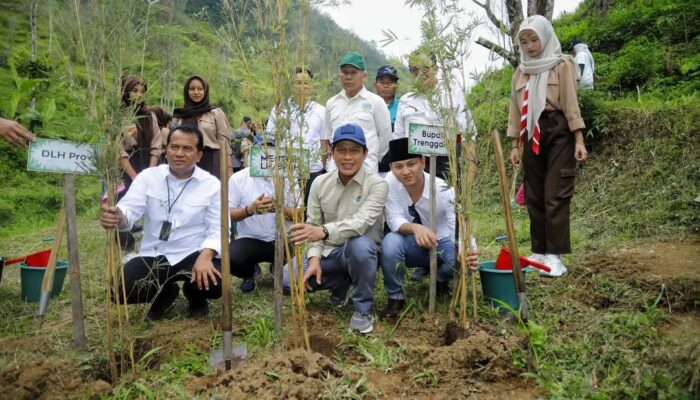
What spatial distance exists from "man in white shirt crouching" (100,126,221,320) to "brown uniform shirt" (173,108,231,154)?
1287 millimetres

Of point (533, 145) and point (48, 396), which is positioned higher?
point (533, 145)

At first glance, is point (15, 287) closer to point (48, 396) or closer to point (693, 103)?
point (48, 396)

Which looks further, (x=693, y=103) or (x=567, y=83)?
(x=693, y=103)

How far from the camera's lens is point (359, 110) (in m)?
3.91

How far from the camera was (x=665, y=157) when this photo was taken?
523cm

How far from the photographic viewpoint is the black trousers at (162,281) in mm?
2980

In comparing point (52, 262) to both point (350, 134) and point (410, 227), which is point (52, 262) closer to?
point (350, 134)

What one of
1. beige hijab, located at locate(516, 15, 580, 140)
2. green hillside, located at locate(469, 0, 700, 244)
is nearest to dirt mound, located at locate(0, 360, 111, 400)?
green hillside, located at locate(469, 0, 700, 244)

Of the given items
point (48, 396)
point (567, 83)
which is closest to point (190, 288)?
point (48, 396)

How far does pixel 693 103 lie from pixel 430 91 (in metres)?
4.19

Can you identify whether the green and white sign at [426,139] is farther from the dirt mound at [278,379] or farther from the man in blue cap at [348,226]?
the dirt mound at [278,379]

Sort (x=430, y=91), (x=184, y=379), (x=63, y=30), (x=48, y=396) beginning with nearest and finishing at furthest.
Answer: (x=48, y=396) → (x=184, y=379) → (x=63, y=30) → (x=430, y=91)

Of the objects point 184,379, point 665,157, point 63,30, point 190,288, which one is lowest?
point 184,379

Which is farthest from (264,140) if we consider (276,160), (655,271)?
(655,271)
